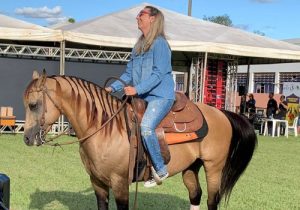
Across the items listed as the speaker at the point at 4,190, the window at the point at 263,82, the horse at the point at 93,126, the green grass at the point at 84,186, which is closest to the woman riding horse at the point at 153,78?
the horse at the point at 93,126

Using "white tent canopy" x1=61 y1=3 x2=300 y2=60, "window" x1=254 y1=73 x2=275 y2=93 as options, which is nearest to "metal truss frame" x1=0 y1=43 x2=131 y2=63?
"white tent canopy" x1=61 y1=3 x2=300 y2=60

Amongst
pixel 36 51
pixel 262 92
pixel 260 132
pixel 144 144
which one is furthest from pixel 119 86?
pixel 262 92

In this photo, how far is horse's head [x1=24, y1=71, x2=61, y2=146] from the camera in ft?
13.8

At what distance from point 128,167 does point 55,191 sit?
9.97 feet

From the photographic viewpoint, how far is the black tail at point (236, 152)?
539 cm

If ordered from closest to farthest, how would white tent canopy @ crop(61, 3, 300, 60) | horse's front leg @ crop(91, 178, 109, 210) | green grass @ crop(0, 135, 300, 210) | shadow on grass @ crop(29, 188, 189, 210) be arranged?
horse's front leg @ crop(91, 178, 109, 210), shadow on grass @ crop(29, 188, 189, 210), green grass @ crop(0, 135, 300, 210), white tent canopy @ crop(61, 3, 300, 60)

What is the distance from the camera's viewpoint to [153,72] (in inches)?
175

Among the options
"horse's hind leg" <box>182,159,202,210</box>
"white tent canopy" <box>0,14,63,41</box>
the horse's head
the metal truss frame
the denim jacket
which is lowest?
"horse's hind leg" <box>182,159,202,210</box>

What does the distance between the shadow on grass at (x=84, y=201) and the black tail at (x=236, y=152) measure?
3.88ft

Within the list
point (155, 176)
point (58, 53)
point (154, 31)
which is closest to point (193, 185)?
point (155, 176)

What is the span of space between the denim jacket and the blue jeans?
0.32 ft

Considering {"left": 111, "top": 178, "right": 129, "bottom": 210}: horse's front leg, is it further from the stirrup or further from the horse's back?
the horse's back

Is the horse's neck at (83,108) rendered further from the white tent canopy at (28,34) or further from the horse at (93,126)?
the white tent canopy at (28,34)

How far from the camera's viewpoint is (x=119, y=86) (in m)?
4.82
